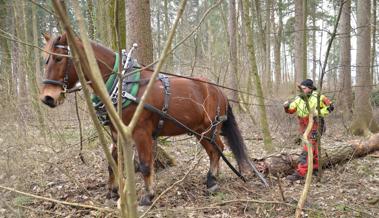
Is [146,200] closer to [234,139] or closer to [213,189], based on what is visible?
[213,189]

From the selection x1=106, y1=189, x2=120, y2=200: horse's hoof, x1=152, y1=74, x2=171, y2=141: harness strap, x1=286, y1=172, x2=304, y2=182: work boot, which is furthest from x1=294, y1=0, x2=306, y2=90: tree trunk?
x1=106, y1=189, x2=120, y2=200: horse's hoof

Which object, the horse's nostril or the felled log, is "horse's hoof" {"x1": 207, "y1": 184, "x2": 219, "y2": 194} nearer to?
the felled log

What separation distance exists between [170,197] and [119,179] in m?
2.63

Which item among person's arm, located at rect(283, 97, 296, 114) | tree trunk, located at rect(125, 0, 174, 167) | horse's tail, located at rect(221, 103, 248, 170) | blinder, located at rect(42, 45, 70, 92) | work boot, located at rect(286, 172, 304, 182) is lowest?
work boot, located at rect(286, 172, 304, 182)

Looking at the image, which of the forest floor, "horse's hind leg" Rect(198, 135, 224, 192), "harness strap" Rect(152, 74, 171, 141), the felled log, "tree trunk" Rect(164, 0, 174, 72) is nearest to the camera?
the forest floor

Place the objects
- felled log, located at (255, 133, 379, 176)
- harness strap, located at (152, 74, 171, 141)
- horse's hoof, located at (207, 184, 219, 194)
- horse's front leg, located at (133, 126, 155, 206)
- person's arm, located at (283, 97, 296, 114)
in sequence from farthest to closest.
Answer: person's arm, located at (283, 97, 296, 114)
felled log, located at (255, 133, 379, 176)
horse's hoof, located at (207, 184, 219, 194)
harness strap, located at (152, 74, 171, 141)
horse's front leg, located at (133, 126, 155, 206)

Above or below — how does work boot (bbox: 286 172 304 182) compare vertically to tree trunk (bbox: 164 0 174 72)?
→ below

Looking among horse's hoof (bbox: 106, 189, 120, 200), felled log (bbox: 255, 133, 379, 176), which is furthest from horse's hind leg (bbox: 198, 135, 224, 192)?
horse's hoof (bbox: 106, 189, 120, 200)

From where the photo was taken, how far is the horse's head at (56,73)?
3609 mm

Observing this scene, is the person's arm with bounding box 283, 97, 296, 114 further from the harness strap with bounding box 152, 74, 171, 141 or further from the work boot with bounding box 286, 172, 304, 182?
the harness strap with bounding box 152, 74, 171, 141

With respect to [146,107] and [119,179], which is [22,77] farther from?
[119,179]

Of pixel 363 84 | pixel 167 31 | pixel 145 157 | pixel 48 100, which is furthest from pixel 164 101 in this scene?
pixel 167 31

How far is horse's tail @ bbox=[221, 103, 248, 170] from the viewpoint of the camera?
4934mm

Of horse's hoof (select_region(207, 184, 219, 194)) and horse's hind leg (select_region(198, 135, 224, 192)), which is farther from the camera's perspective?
horse's hind leg (select_region(198, 135, 224, 192))
